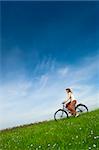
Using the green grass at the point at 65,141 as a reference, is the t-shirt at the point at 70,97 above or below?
above

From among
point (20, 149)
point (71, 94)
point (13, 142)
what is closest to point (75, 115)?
point (71, 94)

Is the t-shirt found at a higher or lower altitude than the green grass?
higher

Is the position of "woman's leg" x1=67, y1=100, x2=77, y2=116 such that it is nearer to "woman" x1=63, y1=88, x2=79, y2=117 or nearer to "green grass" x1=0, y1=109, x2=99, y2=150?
"woman" x1=63, y1=88, x2=79, y2=117

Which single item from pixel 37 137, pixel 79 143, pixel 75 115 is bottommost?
pixel 79 143

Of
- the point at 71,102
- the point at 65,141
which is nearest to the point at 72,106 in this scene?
the point at 71,102

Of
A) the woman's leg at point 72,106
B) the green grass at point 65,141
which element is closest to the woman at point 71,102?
the woman's leg at point 72,106

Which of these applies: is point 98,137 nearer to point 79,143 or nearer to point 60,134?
point 79,143

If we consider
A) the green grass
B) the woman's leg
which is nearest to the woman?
the woman's leg

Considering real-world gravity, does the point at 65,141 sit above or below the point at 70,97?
below

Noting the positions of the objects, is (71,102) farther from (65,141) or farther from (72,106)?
(65,141)

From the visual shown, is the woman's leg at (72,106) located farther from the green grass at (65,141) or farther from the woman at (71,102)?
the green grass at (65,141)

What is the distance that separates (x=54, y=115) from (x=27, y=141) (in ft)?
38.4

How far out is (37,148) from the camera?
54.2ft

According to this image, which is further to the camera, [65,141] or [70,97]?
[70,97]
